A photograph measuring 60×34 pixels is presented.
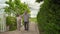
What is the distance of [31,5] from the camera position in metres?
29.4

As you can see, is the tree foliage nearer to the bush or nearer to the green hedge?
the bush

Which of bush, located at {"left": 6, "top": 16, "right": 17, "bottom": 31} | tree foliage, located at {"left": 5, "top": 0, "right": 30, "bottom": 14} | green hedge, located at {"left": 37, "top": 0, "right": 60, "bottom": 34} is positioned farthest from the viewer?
tree foliage, located at {"left": 5, "top": 0, "right": 30, "bottom": 14}

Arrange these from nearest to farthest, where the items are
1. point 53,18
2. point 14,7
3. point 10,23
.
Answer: point 53,18 < point 10,23 < point 14,7

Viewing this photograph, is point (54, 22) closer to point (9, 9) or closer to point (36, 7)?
point (9, 9)

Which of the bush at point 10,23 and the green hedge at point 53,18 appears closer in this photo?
the green hedge at point 53,18

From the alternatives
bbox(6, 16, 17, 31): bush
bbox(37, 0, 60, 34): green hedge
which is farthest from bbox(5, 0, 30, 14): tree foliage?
bbox(37, 0, 60, 34): green hedge

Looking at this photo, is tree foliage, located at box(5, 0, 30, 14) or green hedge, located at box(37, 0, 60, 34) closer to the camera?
green hedge, located at box(37, 0, 60, 34)

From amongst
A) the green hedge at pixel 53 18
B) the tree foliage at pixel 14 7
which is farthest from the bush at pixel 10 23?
the green hedge at pixel 53 18

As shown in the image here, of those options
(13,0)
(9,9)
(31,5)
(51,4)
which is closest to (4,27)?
(9,9)

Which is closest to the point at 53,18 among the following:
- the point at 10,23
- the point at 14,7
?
the point at 10,23

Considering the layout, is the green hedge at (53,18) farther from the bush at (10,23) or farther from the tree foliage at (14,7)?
the tree foliage at (14,7)

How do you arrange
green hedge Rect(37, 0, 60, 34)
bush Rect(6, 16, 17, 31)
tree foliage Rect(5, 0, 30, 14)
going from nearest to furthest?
green hedge Rect(37, 0, 60, 34)
bush Rect(6, 16, 17, 31)
tree foliage Rect(5, 0, 30, 14)

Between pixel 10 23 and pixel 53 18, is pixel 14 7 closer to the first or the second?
pixel 10 23

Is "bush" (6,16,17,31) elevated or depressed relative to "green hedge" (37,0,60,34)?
depressed
